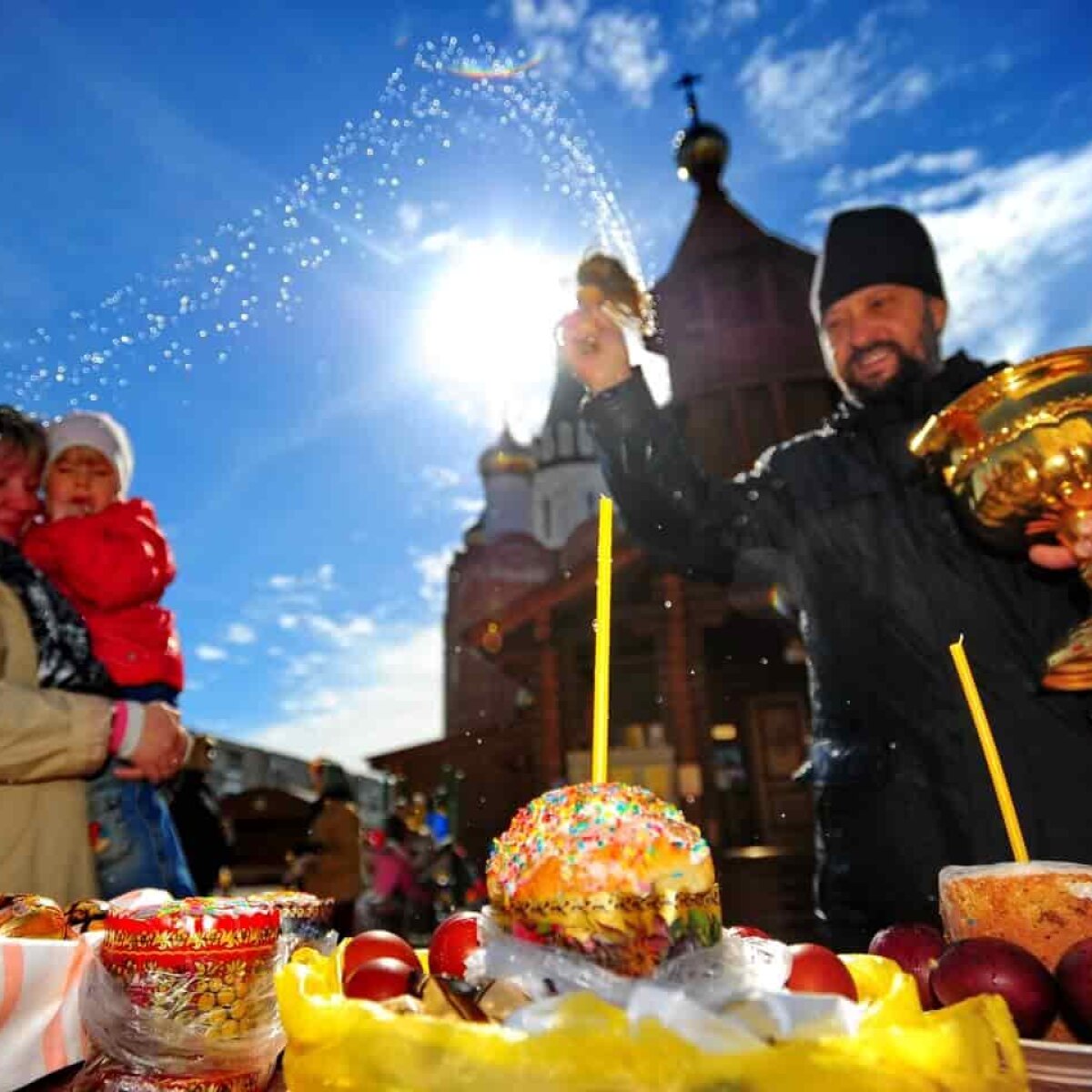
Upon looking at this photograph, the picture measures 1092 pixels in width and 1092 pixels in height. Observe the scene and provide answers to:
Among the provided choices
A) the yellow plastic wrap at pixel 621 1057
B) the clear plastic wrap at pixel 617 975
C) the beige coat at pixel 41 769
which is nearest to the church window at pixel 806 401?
the beige coat at pixel 41 769

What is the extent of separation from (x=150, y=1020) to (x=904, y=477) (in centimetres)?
257

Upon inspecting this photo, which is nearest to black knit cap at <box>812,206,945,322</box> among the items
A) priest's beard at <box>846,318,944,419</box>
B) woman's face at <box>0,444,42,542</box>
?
priest's beard at <box>846,318,944,419</box>

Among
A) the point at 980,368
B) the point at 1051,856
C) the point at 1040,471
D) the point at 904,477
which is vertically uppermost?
the point at 980,368

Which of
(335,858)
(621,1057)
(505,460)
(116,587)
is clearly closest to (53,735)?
(116,587)

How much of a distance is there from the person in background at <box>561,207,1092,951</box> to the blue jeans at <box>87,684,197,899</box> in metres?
1.80

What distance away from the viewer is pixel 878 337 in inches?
116

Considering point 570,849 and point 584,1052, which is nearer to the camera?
point 584,1052

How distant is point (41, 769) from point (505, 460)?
38794 mm

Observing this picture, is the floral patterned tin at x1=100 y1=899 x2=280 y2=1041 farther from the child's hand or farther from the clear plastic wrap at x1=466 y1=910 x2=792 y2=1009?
the child's hand

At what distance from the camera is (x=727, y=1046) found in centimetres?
69

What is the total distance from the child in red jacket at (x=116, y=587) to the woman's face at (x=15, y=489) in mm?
125

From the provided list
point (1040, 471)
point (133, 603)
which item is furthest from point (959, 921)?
point (133, 603)

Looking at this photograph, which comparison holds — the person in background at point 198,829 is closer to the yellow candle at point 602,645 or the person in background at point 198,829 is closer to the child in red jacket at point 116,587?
the child in red jacket at point 116,587

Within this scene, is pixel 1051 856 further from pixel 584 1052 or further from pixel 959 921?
pixel 584 1052
